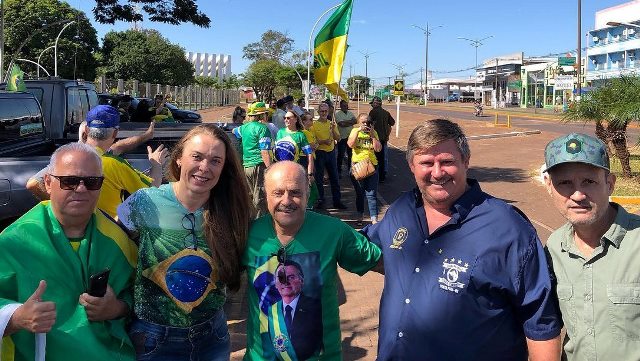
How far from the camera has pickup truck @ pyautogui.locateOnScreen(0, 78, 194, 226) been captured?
4.55 m

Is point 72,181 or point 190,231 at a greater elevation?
point 72,181

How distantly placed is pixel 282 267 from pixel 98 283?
0.72 meters

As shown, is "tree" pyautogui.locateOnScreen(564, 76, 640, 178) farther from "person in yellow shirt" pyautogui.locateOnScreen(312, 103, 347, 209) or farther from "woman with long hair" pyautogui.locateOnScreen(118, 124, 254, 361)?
"woman with long hair" pyautogui.locateOnScreen(118, 124, 254, 361)

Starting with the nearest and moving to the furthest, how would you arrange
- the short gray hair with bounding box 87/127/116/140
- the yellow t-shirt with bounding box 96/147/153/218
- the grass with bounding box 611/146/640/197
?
the yellow t-shirt with bounding box 96/147/153/218 → the short gray hair with bounding box 87/127/116/140 → the grass with bounding box 611/146/640/197

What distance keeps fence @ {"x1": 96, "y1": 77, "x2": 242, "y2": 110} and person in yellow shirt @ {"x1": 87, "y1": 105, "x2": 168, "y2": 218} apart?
86.9 feet

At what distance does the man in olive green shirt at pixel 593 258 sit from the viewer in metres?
2.05

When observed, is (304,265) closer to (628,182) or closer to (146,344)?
(146,344)

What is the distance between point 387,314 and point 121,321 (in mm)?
1082

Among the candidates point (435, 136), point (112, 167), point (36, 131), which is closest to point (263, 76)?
point (36, 131)

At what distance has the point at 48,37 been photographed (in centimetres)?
4775

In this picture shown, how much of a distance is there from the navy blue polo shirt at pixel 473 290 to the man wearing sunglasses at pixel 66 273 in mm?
1110

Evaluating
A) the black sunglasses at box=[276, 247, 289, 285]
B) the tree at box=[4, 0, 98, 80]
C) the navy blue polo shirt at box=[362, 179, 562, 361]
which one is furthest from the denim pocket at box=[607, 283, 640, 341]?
the tree at box=[4, 0, 98, 80]

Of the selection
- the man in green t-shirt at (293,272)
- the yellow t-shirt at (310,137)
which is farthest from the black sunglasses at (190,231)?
the yellow t-shirt at (310,137)

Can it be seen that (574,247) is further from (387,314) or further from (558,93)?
(558,93)
